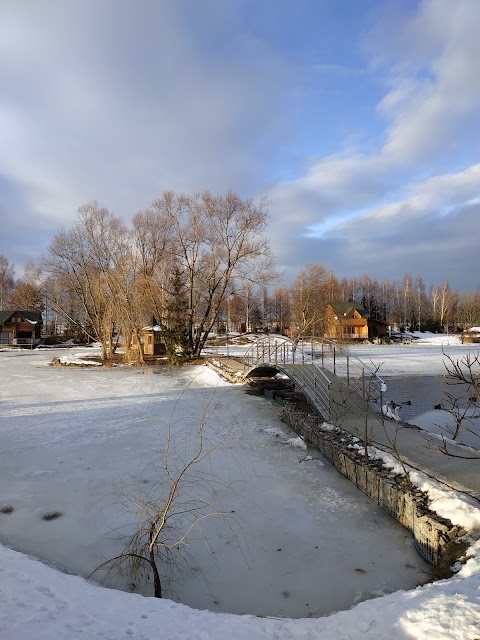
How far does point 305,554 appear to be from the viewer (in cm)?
452

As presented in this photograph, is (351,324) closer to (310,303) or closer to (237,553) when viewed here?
(310,303)

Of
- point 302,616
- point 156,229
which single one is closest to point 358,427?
point 302,616

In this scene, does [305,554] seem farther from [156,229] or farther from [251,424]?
[156,229]

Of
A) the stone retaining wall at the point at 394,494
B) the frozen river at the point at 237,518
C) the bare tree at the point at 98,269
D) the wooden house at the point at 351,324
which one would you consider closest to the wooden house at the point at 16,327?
the bare tree at the point at 98,269

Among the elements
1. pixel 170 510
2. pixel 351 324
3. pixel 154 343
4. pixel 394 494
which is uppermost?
pixel 351 324

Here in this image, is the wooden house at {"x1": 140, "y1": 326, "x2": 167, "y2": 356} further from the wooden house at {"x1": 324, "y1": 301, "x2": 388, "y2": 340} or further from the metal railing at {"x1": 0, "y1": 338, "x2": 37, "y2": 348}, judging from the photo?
the wooden house at {"x1": 324, "y1": 301, "x2": 388, "y2": 340}

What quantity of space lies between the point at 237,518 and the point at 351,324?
52.8m

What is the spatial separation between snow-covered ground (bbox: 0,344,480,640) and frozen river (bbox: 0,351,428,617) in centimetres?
2

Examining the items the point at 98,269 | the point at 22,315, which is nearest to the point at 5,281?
the point at 22,315

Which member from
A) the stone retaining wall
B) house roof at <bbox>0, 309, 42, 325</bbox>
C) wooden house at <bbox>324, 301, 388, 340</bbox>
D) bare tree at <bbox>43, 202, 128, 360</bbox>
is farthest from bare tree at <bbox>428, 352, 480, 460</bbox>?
house roof at <bbox>0, 309, 42, 325</bbox>

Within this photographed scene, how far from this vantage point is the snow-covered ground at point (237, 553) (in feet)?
9.37

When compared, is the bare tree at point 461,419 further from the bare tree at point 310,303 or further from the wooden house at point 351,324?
the wooden house at point 351,324

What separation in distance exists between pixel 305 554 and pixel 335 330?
4890 cm

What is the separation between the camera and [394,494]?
212 inches
